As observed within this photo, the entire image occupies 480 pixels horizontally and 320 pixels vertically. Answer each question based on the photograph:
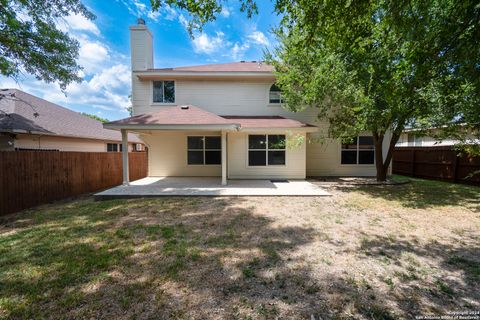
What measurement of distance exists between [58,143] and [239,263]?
12892 millimetres

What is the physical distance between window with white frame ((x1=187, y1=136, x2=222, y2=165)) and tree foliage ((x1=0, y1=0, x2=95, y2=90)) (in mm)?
5939

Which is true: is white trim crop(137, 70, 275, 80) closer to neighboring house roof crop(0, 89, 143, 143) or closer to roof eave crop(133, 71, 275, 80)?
roof eave crop(133, 71, 275, 80)

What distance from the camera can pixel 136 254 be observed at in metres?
3.68

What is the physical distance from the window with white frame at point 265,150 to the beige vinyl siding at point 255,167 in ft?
0.66

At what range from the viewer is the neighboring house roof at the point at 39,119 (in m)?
9.41

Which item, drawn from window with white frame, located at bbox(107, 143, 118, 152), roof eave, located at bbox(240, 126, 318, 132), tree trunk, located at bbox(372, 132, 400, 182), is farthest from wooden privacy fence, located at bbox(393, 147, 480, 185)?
window with white frame, located at bbox(107, 143, 118, 152)

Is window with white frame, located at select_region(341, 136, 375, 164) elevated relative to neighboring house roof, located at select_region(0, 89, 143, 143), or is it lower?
lower

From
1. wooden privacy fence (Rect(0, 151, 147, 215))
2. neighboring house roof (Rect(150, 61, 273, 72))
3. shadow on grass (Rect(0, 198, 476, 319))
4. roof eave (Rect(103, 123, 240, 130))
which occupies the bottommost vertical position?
shadow on grass (Rect(0, 198, 476, 319))

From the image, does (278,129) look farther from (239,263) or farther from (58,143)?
(58,143)

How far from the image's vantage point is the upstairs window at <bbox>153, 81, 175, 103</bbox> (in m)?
12.4

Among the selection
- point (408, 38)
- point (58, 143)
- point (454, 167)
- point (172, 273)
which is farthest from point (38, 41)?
point (454, 167)

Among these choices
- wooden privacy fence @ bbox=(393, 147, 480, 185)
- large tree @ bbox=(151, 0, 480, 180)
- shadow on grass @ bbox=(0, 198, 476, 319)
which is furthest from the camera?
wooden privacy fence @ bbox=(393, 147, 480, 185)

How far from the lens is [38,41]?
7.29 m

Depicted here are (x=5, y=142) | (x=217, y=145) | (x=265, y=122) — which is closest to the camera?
(x=5, y=142)
